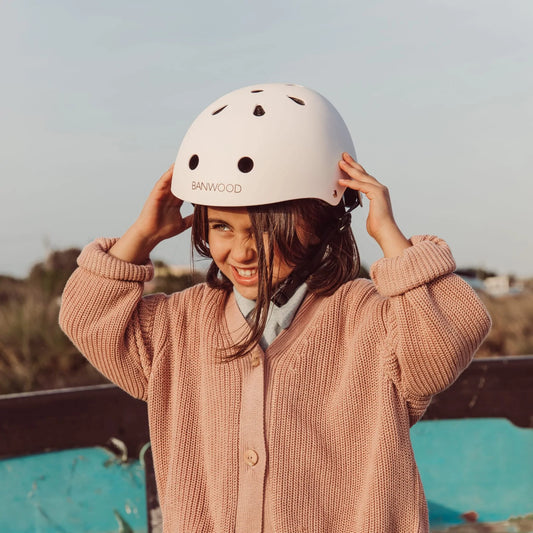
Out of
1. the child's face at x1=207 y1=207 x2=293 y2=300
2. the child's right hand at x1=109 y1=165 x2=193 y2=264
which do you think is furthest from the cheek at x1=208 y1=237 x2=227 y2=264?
the child's right hand at x1=109 y1=165 x2=193 y2=264

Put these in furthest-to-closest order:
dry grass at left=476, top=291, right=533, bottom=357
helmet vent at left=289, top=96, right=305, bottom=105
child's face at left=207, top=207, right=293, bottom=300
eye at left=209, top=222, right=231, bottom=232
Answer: dry grass at left=476, top=291, right=533, bottom=357
helmet vent at left=289, top=96, right=305, bottom=105
eye at left=209, top=222, right=231, bottom=232
child's face at left=207, top=207, right=293, bottom=300

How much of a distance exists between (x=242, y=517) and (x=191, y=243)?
0.94m

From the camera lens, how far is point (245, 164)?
2602 millimetres

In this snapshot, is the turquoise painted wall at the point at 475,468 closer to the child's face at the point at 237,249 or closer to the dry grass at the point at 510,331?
the child's face at the point at 237,249

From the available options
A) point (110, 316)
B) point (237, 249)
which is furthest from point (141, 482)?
point (237, 249)

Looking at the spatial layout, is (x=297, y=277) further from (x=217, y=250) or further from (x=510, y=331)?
(x=510, y=331)

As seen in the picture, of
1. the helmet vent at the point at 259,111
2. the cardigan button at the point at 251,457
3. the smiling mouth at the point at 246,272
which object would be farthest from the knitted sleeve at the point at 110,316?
the helmet vent at the point at 259,111

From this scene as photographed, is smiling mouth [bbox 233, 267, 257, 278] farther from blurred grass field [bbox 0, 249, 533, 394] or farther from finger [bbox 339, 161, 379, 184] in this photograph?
blurred grass field [bbox 0, 249, 533, 394]

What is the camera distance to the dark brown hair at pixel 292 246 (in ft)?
8.35

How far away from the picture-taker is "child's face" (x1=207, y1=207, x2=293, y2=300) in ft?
8.38

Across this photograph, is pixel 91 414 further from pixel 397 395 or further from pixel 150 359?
pixel 397 395

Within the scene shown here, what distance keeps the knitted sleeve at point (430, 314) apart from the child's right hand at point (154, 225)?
833mm

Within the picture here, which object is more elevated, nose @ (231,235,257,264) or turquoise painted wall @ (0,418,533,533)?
nose @ (231,235,257,264)

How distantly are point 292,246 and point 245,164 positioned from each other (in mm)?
309
